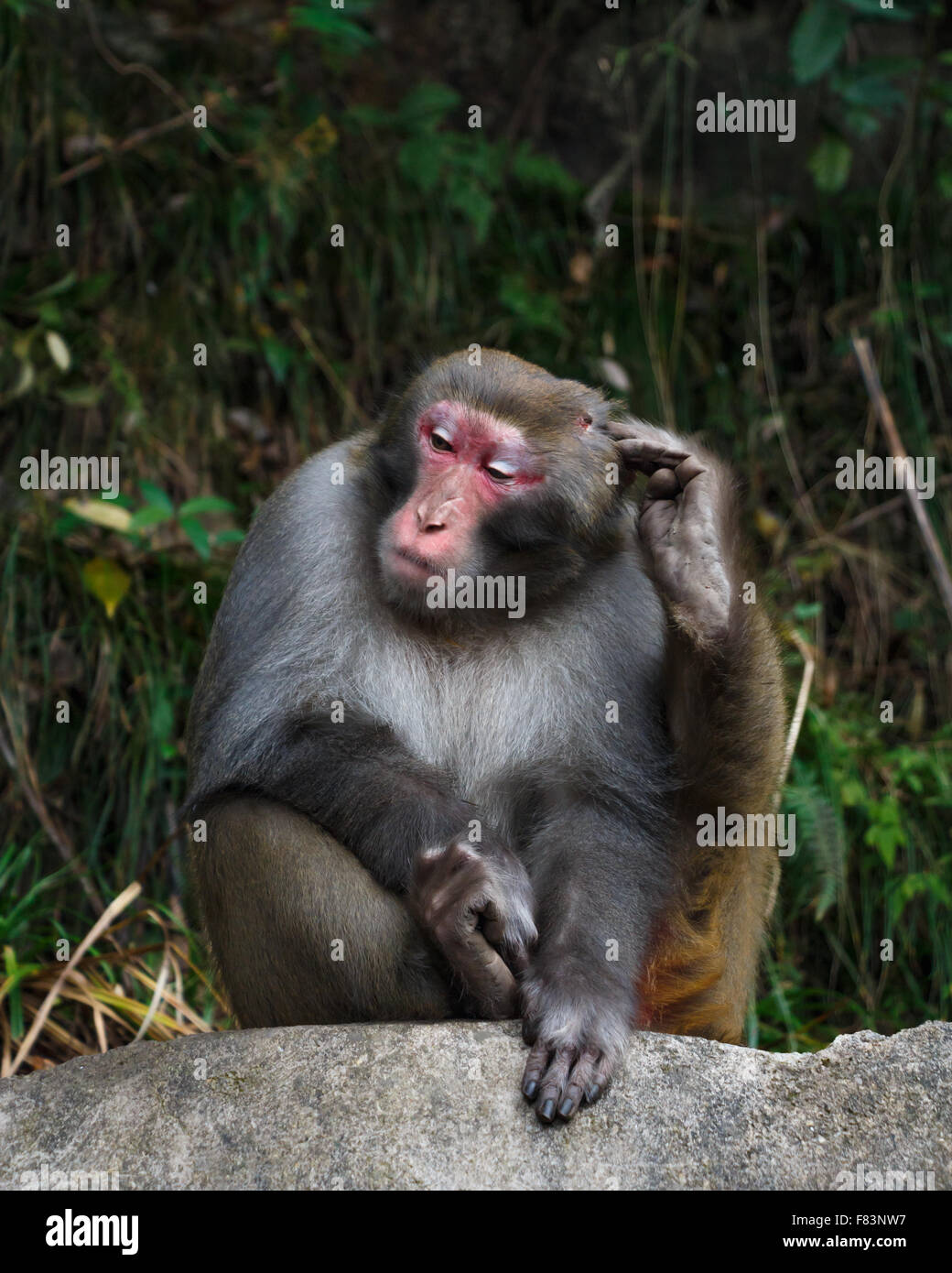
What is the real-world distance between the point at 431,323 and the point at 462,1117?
501cm

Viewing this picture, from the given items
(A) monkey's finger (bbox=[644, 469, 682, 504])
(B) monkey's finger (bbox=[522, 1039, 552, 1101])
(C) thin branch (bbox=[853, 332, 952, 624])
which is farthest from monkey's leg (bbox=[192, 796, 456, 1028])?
(C) thin branch (bbox=[853, 332, 952, 624])

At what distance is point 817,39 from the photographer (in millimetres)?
6477

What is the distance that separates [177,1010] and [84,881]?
2.76 ft

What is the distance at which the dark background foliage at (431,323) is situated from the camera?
5.98 metres

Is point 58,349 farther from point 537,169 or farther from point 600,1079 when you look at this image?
point 600,1079

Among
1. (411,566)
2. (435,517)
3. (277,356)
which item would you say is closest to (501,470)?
(435,517)

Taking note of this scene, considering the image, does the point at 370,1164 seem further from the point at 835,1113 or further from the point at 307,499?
the point at 307,499

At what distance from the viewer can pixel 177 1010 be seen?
17.1 feet

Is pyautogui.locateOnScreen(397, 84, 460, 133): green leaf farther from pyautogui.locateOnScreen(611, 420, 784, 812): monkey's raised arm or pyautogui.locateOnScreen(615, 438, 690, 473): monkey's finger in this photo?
pyautogui.locateOnScreen(611, 420, 784, 812): monkey's raised arm

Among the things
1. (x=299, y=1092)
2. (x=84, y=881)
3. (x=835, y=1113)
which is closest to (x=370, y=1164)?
(x=299, y=1092)

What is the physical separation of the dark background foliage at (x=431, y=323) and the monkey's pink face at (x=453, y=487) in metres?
1.96

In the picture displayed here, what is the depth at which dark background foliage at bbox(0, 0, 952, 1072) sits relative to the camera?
5.98m

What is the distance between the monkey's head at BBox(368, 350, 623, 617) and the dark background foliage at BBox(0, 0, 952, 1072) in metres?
1.81

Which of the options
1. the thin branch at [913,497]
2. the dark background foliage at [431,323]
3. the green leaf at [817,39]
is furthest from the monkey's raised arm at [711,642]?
the green leaf at [817,39]
